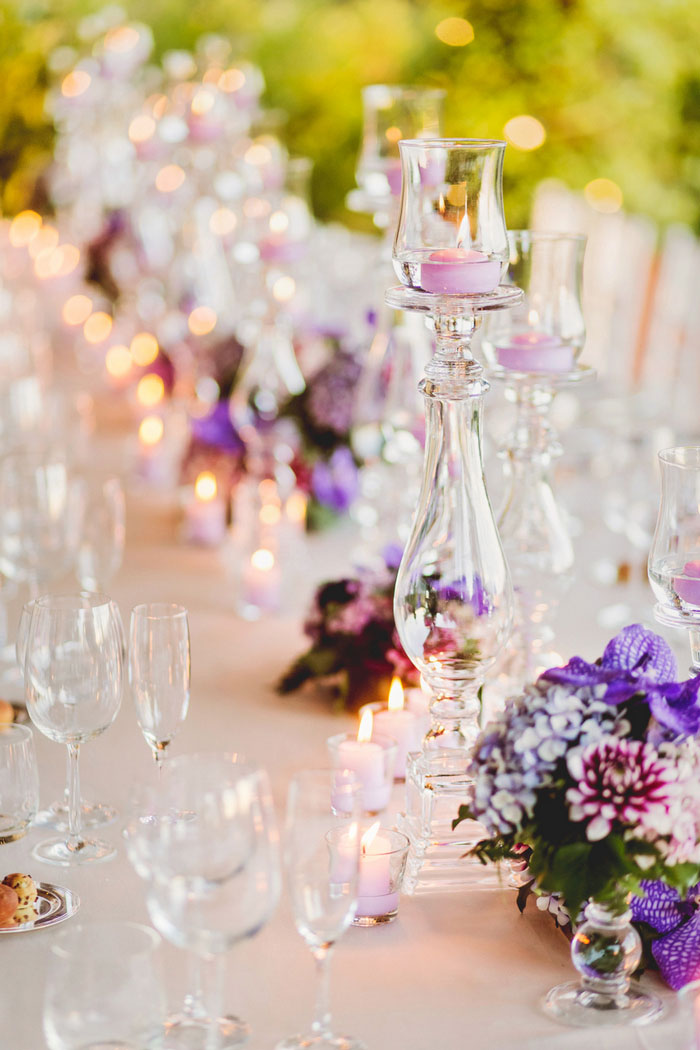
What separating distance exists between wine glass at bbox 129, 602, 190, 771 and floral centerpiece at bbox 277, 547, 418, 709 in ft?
1.29

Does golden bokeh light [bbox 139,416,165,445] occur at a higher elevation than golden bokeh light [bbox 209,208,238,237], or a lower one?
lower

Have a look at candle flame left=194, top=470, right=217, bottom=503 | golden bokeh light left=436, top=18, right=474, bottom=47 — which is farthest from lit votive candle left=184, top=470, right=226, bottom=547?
golden bokeh light left=436, top=18, right=474, bottom=47

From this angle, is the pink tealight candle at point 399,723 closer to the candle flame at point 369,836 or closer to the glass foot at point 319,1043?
the candle flame at point 369,836

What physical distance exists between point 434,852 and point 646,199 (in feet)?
19.5

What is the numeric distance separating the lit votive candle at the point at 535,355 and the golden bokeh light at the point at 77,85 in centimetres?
320

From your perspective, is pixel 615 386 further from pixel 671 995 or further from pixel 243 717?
pixel 671 995

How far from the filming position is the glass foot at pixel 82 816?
1507 millimetres

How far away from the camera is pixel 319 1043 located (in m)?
1.12

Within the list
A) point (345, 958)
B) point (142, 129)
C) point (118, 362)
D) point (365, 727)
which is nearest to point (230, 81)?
point (142, 129)

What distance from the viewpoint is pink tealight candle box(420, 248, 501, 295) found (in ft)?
4.51

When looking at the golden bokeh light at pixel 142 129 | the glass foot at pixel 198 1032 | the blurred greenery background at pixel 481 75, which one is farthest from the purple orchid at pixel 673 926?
the blurred greenery background at pixel 481 75

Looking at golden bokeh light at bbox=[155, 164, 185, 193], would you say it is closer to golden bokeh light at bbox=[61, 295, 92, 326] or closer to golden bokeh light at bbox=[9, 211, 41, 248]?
golden bokeh light at bbox=[61, 295, 92, 326]

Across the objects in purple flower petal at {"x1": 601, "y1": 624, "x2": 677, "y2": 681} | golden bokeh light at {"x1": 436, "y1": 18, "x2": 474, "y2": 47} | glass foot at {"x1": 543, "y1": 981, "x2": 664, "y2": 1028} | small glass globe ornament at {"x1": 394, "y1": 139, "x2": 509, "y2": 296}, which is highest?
golden bokeh light at {"x1": 436, "y1": 18, "x2": 474, "y2": 47}

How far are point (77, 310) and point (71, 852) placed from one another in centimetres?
296
